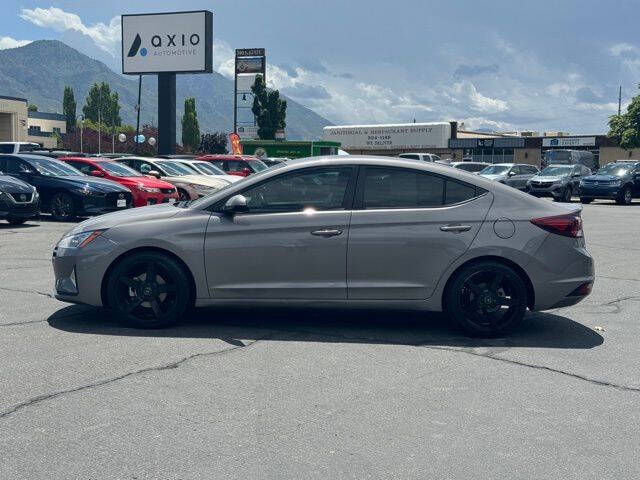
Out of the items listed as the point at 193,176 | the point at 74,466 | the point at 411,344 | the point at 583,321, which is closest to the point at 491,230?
the point at 411,344

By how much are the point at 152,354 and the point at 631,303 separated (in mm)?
5152

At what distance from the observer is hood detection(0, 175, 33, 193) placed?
1397cm

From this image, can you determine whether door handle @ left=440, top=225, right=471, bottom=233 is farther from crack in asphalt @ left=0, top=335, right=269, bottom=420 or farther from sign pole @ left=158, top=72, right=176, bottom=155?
sign pole @ left=158, top=72, right=176, bottom=155

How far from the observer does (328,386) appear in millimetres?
4656

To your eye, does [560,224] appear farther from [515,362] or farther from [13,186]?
[13,186]

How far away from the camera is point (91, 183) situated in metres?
15.4

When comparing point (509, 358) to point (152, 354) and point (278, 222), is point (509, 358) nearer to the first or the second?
point (278, 222)

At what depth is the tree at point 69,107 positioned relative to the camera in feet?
416

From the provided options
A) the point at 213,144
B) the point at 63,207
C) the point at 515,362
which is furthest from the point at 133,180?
the point at 213,144

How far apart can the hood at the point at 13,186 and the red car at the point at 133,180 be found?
8.24 ft

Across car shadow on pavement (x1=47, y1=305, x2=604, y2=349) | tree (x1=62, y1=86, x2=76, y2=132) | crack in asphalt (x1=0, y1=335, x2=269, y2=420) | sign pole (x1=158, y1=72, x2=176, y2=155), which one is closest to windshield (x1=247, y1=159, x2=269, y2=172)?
car shadow on pavement (x1=47, y1=305, x2=604, y2=349)

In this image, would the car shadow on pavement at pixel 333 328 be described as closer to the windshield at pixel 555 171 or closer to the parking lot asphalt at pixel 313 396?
the parking lot asphalt at pixel 313 396

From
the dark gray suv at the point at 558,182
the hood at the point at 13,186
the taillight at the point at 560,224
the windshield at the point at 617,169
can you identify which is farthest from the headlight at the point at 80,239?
the windshield at the point at 617,169

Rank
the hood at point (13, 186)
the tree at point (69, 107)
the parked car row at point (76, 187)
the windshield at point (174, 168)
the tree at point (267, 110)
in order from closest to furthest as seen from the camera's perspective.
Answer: the hood at point (13, 186) < the parked car row at point (76, 187) < the windshield at point (174, 168) < the tree at point (267, 110) < the tree at point (69, 107)
